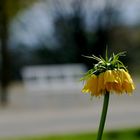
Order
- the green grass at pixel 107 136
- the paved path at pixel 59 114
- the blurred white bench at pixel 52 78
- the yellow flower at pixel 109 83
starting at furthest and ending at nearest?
the blurred white bench at pixel 52 78 → the paved path at pixel 59 114 → the green grass at pixel 107 136 → the yellow flower at pixel 109 83

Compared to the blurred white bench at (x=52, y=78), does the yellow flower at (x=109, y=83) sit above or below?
below

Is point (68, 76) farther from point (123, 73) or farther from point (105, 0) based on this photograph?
point (123, 73)

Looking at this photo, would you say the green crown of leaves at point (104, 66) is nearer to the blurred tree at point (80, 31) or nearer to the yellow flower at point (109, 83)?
the yellow flower at point (109, 83)

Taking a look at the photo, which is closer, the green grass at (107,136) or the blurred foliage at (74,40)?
the green grass at (107,136)

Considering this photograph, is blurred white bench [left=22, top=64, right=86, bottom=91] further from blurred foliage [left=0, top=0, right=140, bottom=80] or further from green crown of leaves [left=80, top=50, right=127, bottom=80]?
green crown of leaves [left=80, top=50, right=127, bottom=80]

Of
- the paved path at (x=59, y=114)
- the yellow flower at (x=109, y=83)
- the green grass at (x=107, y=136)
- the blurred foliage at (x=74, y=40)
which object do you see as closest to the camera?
the yellow flower at (x=109, y=83)

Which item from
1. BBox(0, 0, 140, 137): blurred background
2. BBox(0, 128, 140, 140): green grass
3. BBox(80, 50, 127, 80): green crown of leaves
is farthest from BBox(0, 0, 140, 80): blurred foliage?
BBox(80, 50, 127, 80): green crown of leaves

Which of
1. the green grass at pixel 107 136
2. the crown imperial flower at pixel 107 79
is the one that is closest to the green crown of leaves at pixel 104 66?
the crown imperial flower at pixel 107 79

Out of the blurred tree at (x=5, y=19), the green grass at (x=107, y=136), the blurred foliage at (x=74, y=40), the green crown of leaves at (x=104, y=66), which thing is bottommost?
the green crown of leaves at (x=104, y=66)
